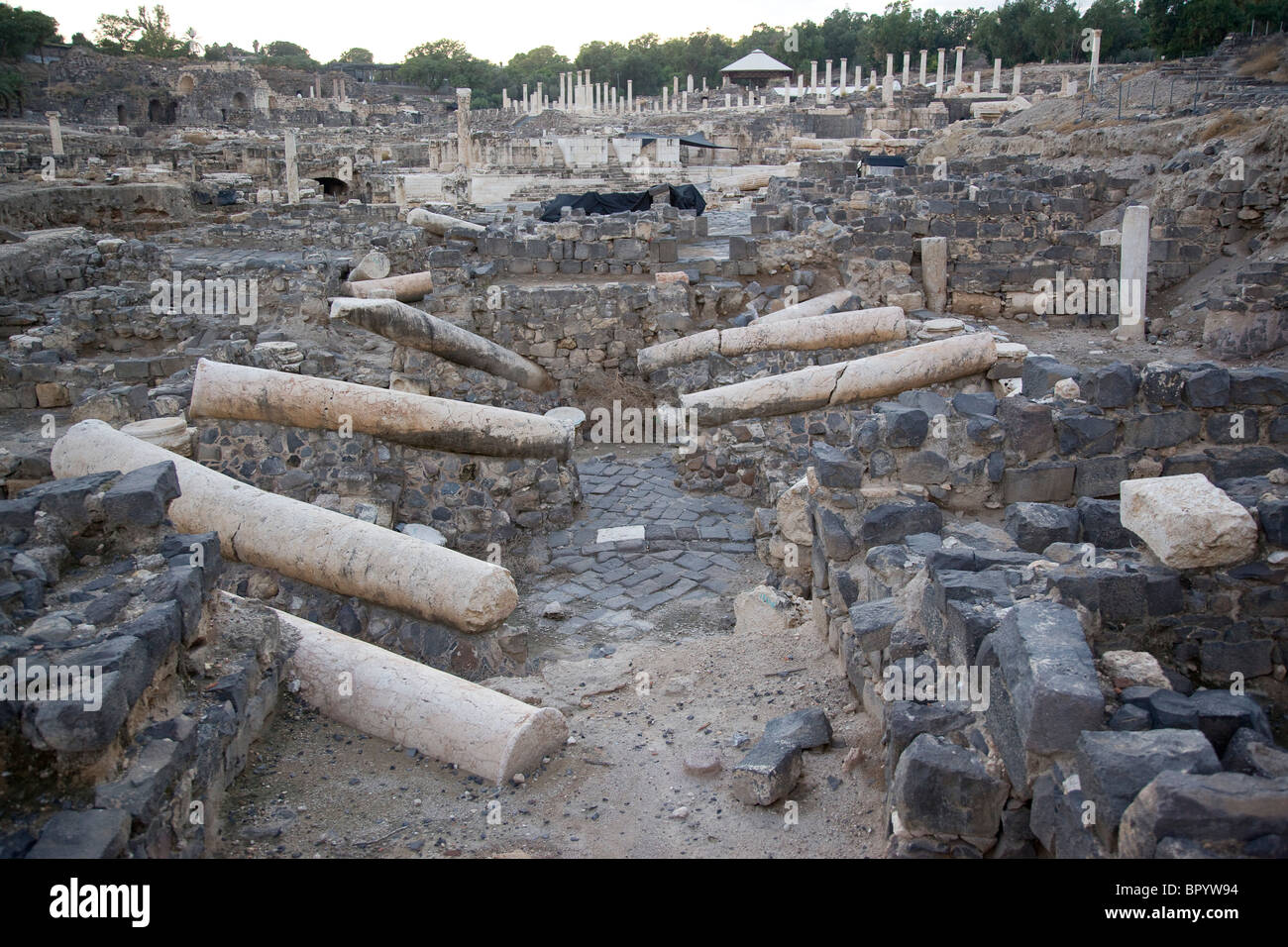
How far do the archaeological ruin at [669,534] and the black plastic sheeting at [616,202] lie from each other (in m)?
0.15

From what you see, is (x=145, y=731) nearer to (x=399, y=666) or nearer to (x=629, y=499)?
(x=399, y=666)

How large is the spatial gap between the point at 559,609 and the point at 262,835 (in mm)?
3467

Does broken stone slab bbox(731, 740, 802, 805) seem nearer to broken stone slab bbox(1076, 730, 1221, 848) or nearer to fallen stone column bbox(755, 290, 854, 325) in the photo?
broken stone slab bbox(1076, 730, 1221, 848)

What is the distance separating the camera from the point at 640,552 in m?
7.76

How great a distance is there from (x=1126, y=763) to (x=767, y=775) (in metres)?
1.39

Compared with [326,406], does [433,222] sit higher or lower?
higher

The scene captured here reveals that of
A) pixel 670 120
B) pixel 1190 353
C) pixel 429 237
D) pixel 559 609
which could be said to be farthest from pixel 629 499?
pixel 670 120

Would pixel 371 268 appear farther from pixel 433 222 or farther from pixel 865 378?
pixel 865 378

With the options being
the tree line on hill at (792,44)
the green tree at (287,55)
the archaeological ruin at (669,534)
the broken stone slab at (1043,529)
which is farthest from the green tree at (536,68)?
the broken stone slab at (1043,529)

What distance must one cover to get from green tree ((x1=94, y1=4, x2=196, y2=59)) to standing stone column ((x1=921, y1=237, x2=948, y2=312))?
51210 millimetres

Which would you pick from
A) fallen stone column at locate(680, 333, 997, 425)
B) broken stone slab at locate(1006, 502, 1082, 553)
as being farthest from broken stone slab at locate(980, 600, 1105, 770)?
fallen stone column at locate(680, 333, 997, 425)

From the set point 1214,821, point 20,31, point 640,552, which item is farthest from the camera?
point 20,31

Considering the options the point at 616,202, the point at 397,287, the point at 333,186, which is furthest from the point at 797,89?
the point at 397,287

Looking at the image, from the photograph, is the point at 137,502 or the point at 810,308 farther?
the point at 810,308
